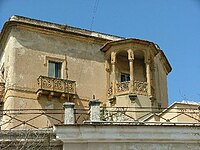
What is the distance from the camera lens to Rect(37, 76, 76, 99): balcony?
91.4 feet

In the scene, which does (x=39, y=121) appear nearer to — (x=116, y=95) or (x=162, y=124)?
(x=116, y=95)

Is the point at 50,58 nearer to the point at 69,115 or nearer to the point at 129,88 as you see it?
the point at 129,88

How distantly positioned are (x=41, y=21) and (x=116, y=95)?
20.8 feet

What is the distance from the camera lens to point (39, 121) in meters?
26.8

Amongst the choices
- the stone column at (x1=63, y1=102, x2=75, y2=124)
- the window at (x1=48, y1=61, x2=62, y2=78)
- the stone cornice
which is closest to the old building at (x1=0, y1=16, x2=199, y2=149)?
the window at (x1=48, y1=61, x2=62, y2=78)

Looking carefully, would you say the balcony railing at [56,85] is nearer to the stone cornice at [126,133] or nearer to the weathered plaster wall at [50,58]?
the weathered plaster wall at [50,58]

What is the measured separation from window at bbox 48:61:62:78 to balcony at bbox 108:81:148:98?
3326mm

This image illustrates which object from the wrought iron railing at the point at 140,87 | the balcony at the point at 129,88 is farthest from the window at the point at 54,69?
the wrought iron railing at the point at 140,87

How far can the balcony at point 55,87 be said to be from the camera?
27844 mm

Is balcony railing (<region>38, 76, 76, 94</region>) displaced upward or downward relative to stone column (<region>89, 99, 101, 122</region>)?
upward

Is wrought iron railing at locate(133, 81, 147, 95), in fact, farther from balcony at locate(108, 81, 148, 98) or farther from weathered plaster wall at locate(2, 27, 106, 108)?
weathered plaster wall at locate(2, 27, 106, 108)

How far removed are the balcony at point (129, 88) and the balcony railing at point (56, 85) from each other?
2.51 m

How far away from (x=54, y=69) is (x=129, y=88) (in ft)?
15.0

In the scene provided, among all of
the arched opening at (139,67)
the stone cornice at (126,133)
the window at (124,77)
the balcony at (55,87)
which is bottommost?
the stone cornice at (126,133)
